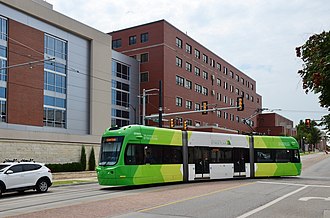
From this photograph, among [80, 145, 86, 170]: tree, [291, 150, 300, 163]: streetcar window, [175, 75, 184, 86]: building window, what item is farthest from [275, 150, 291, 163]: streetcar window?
[175, 75, 184, 86]: building window

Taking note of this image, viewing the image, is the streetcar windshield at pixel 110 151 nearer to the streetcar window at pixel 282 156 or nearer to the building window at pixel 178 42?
the streetcar window at pixel 282 156

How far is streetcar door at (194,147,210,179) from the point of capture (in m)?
27.3

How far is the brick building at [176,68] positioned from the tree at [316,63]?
55.8 m

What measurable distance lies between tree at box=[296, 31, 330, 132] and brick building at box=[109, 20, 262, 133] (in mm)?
55798

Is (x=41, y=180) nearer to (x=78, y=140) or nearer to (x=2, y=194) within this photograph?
(x=2, y=194)

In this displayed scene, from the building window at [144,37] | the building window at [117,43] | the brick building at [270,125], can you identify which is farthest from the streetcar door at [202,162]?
the brick building at [270,125]

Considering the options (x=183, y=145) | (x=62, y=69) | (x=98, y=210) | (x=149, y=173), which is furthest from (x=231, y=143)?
(x=62, y=69)

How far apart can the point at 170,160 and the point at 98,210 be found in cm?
1174

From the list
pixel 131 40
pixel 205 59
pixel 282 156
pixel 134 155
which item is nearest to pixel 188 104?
pixel 205 59

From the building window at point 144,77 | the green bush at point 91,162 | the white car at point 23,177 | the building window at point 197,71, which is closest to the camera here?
the white car at point 23,177

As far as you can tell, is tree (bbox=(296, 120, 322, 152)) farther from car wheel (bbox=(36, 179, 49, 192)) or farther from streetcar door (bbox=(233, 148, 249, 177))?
car wheel (bbox=(36, 179, 49, 192))

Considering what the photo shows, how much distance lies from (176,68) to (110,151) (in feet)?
152

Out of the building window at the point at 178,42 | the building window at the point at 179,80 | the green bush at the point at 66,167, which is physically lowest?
the green bush at the point at 66,167

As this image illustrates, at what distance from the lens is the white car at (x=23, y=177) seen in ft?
68.8
